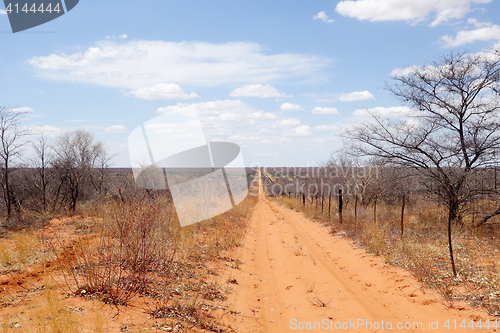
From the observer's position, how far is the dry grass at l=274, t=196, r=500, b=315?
6328 millimetres

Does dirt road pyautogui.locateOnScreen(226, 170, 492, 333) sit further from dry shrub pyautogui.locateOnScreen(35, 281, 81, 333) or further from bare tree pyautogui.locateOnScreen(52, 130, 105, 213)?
bare tree pyautogui.locateOnScreen(52, 130, 105, 213)

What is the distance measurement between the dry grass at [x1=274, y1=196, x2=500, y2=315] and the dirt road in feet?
1.28

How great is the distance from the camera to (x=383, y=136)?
12.9 m

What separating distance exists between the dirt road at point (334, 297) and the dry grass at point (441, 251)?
0.39 m

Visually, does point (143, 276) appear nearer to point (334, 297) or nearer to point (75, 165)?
point (334, 297)

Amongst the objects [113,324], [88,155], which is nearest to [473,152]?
[113,324]

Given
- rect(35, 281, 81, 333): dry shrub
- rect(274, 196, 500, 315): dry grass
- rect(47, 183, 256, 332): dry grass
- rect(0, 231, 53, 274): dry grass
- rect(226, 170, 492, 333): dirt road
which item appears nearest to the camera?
rect(35, 281, 81, 333): dry shrub

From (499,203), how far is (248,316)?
12.2 meters

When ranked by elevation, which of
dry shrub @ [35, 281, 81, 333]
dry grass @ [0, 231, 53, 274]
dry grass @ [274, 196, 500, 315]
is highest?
dry shrub @ [35, 281, 81, 333]

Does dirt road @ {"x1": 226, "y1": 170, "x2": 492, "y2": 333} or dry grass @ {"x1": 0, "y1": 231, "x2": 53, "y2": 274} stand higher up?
dry grass @ {"x1": 0, "y1": 231, "x2": 53, "y2": 274}

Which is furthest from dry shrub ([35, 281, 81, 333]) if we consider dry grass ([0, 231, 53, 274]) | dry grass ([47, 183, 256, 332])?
dry grass ([0, 231, 53, 274])

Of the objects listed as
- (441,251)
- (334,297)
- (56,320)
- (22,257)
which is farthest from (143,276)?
(441,251)

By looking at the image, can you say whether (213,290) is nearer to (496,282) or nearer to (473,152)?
(496,282)

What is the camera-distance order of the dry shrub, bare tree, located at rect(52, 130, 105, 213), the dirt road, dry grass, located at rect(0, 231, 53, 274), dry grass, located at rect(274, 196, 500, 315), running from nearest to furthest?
the dry shrub < the dirt road < dry grass, located at rect(274, 196, 500, 315) < dry grass, located at rect(0, 231, 53, 274) < bare tree, located at rect(52, 130, 105, 213)
